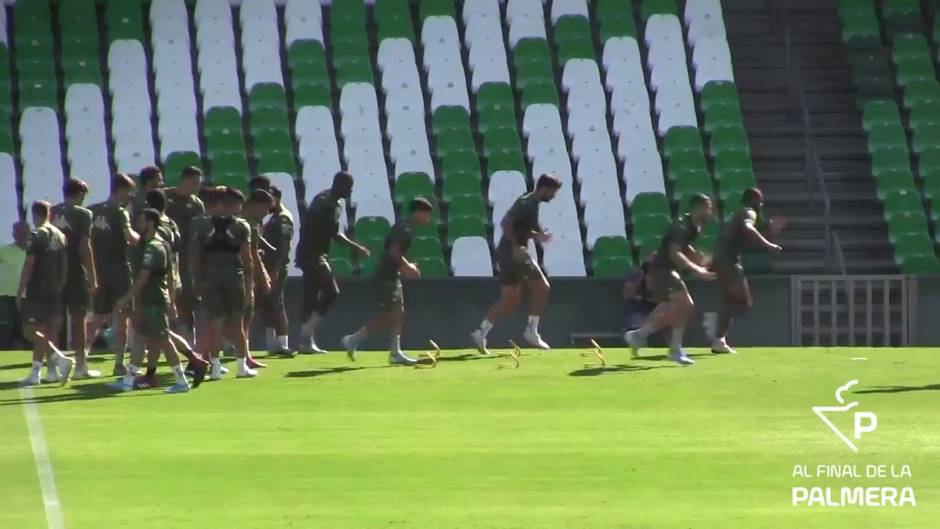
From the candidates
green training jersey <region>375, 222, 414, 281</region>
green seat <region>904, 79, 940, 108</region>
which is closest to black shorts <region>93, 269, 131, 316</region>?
green training jersey <region>375, 222, 414, 281</region>

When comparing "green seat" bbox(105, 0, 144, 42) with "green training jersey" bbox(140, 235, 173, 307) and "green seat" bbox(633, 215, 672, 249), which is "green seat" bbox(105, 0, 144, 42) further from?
"green training jersey" bbox(140, 235, 173, 307)

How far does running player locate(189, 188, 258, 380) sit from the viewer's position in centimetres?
1596

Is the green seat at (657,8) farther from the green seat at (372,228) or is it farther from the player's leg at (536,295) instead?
the player's leg at (536,295)

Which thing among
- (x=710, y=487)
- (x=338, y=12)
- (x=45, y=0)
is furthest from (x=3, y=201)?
(x=710, y=487)

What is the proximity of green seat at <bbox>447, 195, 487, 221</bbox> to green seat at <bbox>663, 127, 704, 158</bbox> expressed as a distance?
354cm

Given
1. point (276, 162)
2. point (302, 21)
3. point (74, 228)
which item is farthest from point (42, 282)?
point (302, 21)

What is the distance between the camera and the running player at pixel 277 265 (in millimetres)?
19719

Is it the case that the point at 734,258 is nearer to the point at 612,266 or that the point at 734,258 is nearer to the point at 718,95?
the point at 612,266

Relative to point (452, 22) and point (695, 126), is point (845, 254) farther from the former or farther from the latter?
point (452, 22)

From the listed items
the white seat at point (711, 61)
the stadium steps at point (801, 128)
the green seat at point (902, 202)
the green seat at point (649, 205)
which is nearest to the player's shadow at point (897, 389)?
the stadium steps at point (801, 128)

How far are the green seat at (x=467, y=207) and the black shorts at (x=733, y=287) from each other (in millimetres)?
6851

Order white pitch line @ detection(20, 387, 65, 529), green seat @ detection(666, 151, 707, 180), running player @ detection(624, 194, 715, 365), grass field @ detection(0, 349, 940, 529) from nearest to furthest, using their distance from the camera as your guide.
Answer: white pitch line @ detection(20, 387, 65, 529) < grass field @ detection(0, 349, 940, 529) < running player @ detection(624, 194, 715, 365) < green seat @ detection(666, 151, 707, 180)

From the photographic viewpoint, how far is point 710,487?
10.5 metres

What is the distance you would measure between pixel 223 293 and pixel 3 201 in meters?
11.1
